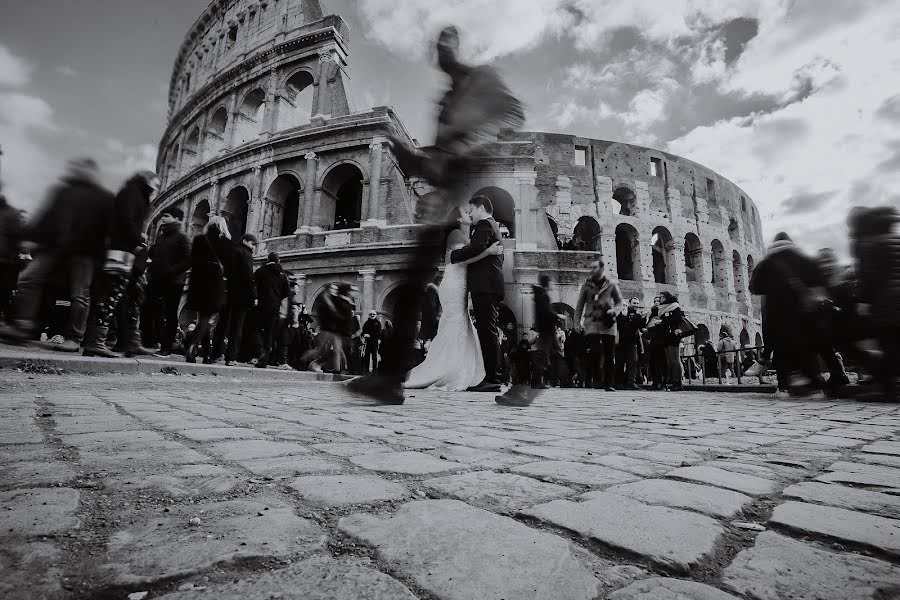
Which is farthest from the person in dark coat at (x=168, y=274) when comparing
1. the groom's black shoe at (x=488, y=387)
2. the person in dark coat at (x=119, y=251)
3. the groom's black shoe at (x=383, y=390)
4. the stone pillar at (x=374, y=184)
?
the stone pillar at (x=374, y=184)

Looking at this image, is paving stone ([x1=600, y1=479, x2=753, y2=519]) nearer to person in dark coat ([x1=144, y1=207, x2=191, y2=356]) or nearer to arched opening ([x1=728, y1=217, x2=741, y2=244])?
person in dark coat ([x1=144, y1=207, x2=191, y2=356])

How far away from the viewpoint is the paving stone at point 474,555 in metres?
0.67

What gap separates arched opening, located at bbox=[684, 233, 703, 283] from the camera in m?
24.3

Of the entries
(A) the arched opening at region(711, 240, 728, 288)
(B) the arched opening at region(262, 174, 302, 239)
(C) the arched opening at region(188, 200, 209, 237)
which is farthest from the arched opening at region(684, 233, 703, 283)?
(C) the arched opening at region(188, 200, 209, 237)

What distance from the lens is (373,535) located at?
0.84 m

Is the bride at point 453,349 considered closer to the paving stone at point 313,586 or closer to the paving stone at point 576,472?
the paving stone at point 576,472

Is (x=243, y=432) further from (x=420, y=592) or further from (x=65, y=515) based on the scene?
(x=420, y=592)

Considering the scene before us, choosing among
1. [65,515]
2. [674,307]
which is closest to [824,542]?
[65,515]

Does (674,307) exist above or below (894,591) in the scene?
above

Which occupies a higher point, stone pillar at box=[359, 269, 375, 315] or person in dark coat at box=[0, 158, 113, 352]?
stone pillar at box=[359, 269, 375, 315]

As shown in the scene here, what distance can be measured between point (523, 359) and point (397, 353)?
318 inches

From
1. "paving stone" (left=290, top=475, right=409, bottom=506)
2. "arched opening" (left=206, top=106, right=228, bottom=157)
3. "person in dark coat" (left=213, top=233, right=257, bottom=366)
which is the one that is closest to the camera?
"paving stone" (left=290, top=475, right=409, bottom=506)

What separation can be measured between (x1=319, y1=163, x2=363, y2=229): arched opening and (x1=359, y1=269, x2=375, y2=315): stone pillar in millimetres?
3447

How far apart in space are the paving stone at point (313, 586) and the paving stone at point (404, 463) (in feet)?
2.03
